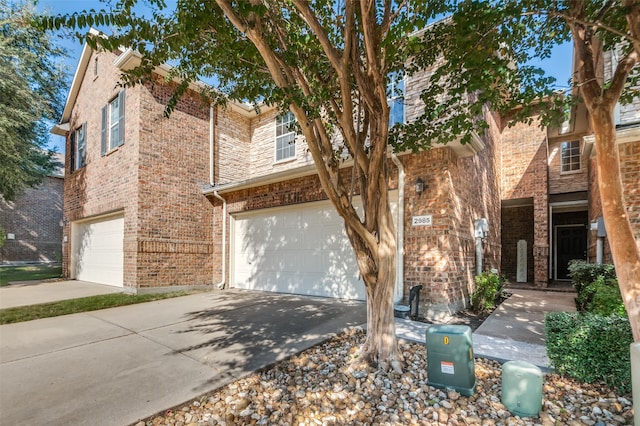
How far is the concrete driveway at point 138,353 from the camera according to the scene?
278cm

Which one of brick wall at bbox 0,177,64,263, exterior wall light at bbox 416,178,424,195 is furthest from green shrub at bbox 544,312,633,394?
brick wall at bbox 0,177,64,263

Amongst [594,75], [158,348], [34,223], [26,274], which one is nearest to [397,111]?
[594,75]

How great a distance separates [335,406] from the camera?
281cm

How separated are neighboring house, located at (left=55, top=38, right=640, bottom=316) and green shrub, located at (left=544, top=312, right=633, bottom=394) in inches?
97.6

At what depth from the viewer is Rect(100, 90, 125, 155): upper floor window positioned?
9102mm

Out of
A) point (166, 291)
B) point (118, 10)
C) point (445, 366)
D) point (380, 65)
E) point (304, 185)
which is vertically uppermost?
point (118, 10)

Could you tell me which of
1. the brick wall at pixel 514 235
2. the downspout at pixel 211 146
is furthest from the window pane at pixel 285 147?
the brick wall at pixel 514 235

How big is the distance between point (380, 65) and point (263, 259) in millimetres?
6522

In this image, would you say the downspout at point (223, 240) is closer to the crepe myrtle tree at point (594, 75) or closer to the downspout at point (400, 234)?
the downspout at point (400, 234)

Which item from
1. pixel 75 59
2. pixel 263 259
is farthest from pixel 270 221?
pixel 75 59

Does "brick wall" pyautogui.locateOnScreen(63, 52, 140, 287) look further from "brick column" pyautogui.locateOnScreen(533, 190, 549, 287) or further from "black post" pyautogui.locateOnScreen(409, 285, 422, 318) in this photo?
"brick column" pyautogui.locateOnScreen(533, 190, 549, 287)

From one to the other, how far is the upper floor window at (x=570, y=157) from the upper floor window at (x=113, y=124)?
1493cm

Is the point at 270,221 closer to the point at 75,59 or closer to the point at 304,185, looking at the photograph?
the point at 304,185

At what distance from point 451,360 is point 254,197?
6.99 m
